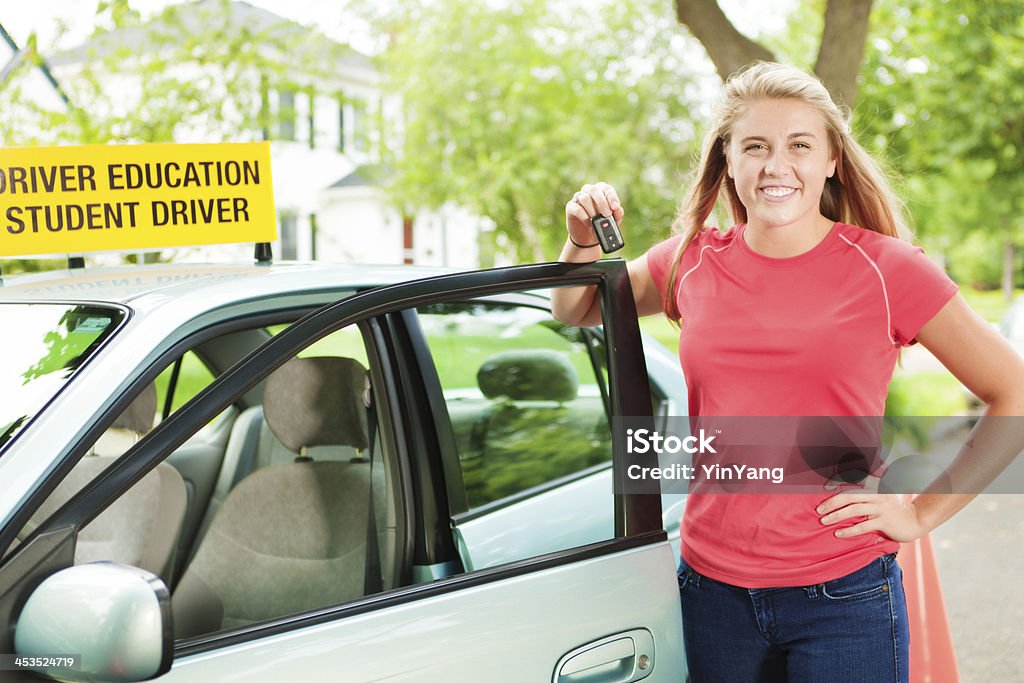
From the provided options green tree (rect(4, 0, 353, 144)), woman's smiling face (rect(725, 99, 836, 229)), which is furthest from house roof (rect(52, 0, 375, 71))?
woman's smiling face (rect(725, 99, 836, 229))

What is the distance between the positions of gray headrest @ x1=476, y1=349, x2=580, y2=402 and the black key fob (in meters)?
1.14

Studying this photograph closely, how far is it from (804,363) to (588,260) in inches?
20.5

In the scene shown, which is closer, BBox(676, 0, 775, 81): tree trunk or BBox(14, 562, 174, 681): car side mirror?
BBox(14, 562, 174, 681): car side mirror

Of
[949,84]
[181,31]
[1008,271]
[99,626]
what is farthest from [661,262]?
[1008,271]

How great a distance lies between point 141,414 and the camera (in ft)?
8.79

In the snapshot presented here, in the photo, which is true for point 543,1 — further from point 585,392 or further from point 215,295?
point 215,295

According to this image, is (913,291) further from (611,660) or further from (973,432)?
(611,660)

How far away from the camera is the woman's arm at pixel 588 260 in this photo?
2238 mm

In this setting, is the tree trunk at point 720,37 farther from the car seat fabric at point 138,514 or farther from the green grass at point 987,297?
the green grass at point 987,297

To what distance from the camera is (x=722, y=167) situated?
2402 mm

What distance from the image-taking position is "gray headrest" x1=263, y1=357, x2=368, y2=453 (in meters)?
2.72

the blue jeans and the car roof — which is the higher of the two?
the car roof

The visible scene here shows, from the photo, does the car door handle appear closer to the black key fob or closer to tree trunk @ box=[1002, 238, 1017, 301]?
the black key fob

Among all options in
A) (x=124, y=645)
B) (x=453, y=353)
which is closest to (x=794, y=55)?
(x=453, y=353)
